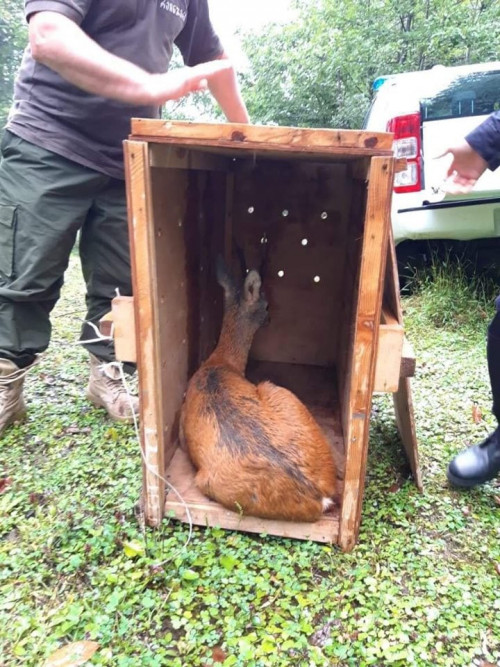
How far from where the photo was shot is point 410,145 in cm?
424

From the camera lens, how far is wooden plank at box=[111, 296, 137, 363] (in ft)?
6.52

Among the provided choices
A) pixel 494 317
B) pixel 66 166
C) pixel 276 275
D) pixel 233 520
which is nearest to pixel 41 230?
pixel 66 166

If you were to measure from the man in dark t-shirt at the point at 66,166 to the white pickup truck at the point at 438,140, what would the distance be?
196cm

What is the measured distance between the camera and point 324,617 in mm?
1770

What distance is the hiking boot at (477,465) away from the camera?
2354 millimetres

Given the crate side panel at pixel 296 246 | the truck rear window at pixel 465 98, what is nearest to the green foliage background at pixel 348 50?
the truck rear window at pixel 465 98

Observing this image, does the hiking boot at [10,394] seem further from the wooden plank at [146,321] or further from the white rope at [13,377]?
the wooden plank at [146,321]

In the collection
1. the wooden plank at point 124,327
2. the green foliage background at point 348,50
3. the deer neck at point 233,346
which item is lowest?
the deer neck at point 233,346

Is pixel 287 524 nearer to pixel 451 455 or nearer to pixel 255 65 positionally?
pixel 451 455

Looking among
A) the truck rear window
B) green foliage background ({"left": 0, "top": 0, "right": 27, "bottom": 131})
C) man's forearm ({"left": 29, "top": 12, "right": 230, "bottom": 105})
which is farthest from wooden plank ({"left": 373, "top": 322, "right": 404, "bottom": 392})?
green foliage background ({"left": 0, "top": 0, "right": 27, "bottom": 131})

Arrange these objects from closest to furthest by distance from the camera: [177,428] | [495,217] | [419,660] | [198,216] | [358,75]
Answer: [419,660]
[177,428]
[198,216]
[495,217]
[358,75]

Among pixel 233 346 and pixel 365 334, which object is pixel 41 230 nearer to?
pixel 233 346

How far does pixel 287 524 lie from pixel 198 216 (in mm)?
1540

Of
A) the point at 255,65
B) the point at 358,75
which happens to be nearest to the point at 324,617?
the point at 358,75
